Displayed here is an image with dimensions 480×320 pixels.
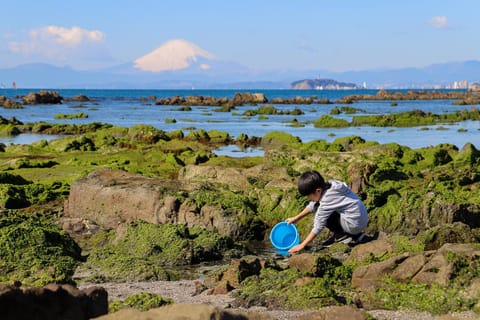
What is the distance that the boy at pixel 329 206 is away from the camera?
401 inches

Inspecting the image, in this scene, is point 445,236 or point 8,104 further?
point 8,104

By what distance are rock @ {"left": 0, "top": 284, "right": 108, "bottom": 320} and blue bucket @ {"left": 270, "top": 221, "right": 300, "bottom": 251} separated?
4.29 meters

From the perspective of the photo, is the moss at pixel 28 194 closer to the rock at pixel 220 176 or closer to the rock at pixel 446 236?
the rock at pixel 220 176

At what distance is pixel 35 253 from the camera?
1276 centimetres

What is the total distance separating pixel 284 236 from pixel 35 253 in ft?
15.1

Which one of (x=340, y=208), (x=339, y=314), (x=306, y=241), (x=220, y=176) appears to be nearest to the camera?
(x=339, y=314)

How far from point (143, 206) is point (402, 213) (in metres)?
6.16

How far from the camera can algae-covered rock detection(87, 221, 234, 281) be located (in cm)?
1293

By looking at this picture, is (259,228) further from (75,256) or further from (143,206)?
(75,256)

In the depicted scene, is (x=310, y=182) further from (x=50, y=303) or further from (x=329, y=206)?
(x=50, y=303)

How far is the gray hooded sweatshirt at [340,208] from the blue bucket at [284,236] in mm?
778

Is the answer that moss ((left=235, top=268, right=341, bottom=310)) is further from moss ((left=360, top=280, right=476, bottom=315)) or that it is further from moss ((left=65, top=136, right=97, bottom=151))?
moss ((left=65, top=136, right=97, bottom=151))

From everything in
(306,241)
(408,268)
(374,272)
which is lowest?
(374,272)

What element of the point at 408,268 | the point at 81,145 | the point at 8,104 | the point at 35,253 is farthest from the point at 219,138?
the point at 8,104
